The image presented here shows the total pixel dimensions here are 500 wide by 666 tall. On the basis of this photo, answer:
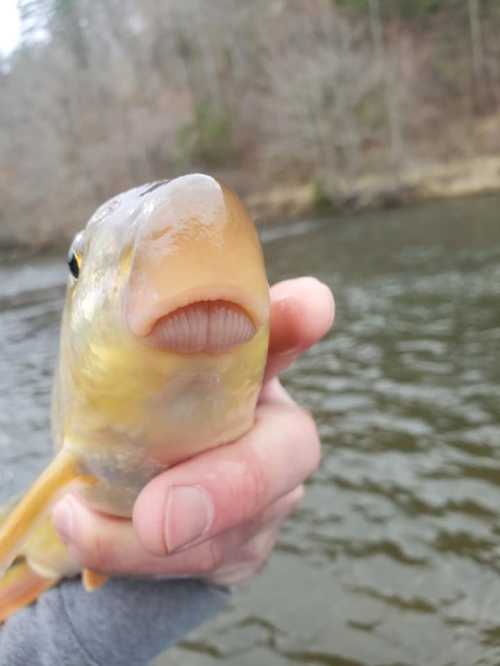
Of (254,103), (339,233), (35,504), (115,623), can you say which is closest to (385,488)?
(115,623)

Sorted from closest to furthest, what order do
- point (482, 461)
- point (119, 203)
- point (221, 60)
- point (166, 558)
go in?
point (119, 203) → point (166, 558) → point (482, 461) → point (221, 60)

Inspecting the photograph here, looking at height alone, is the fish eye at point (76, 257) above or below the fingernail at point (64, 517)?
above

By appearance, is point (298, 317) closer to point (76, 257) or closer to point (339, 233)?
point (76, 257)

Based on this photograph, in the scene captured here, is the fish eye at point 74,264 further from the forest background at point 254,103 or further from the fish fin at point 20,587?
the forest background at point 254,103

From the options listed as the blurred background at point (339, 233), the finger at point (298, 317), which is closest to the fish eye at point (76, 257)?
the finger at point (298, 317)

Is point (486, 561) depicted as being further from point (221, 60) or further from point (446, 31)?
point (221, 60)

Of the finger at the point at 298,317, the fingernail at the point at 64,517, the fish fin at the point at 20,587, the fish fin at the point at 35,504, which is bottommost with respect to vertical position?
the fish fin at the point at 20,587

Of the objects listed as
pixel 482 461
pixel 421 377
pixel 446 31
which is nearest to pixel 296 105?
pixel 446 31

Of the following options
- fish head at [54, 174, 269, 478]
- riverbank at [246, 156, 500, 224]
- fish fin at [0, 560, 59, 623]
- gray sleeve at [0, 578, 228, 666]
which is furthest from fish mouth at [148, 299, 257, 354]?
riverbank at [246, 156, 500, 224]
